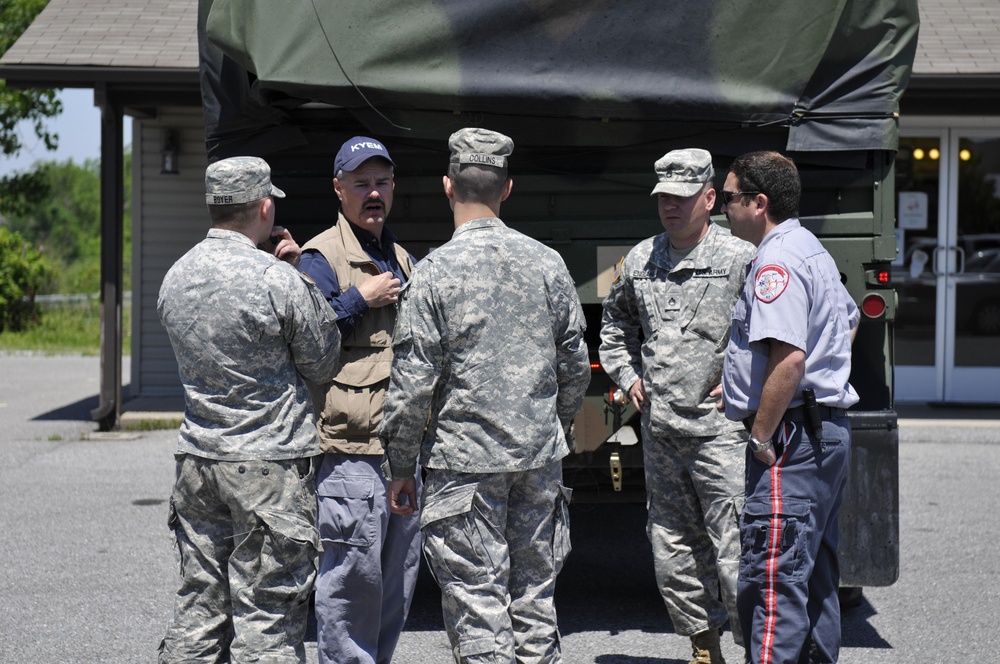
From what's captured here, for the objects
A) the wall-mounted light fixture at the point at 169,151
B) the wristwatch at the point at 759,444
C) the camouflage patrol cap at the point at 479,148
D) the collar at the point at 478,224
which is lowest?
the wristwatch at the point at 759,444

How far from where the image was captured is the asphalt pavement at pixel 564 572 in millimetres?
5039

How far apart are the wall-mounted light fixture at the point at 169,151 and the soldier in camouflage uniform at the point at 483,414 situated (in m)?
9.32

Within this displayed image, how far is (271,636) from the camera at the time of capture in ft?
11.9

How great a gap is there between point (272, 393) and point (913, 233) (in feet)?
30.9

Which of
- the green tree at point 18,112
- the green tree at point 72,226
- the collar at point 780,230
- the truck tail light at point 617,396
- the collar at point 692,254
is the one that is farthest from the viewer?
the green tree at point 72,226

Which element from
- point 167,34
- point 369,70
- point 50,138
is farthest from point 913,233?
point 50,138

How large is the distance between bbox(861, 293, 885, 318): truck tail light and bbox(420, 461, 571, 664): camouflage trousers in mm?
1771

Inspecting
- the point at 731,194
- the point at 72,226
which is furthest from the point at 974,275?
the point at 72,226

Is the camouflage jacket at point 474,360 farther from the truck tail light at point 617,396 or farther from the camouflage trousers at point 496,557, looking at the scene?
the truck tail light at point 617,396

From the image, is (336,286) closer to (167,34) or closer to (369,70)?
(369,70)

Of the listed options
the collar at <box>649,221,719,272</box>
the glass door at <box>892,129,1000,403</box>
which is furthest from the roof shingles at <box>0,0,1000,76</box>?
the collar at <box>649,221,719,272</box>

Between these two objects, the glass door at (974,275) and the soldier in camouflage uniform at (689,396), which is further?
the glass door at (974,275)

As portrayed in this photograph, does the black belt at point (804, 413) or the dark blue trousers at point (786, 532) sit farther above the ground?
the black belt at point (804, 413)

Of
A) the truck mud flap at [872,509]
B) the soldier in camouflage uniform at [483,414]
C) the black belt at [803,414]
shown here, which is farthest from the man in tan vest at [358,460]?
the truck mud flap at [872,509]
